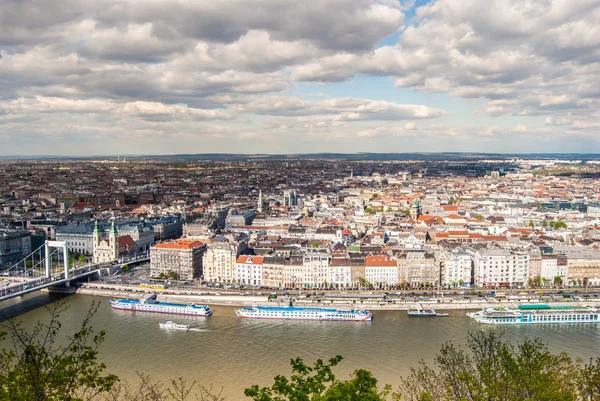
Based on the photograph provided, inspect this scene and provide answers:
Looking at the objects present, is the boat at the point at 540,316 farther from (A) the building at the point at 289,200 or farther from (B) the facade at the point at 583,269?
(A) the building at the point at 289,200

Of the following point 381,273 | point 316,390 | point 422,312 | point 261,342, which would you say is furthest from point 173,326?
point 316,390

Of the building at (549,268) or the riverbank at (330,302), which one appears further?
the building at (549,268)

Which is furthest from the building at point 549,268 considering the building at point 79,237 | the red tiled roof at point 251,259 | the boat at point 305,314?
the building at point 79,237

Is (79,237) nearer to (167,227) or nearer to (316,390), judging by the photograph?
(167,227)

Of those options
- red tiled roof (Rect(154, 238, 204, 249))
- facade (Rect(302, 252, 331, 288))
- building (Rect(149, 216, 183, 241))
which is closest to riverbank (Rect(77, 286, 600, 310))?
facade (Rect(302, 252, 331, 288))

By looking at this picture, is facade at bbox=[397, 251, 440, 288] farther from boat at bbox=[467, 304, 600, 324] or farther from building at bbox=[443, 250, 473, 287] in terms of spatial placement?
boat at bbox=[467, 304, 600, 324]
